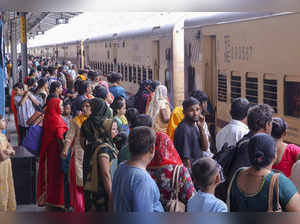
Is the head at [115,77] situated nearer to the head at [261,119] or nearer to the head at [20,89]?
the head at [20,89]

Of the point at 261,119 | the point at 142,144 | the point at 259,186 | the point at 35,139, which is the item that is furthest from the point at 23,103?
the point at 259,186

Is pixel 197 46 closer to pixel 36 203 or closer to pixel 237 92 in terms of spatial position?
pixel 237 92

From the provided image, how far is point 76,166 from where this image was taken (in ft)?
15.9

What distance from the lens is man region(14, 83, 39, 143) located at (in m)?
8.76

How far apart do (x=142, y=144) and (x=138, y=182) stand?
227 mm

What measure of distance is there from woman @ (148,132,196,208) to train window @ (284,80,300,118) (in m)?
2.10

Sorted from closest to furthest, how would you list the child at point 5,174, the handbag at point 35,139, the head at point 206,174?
the head at point 206,174, the child at point 5,174, the handbag at point 35,139

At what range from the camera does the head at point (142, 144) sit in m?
2.58

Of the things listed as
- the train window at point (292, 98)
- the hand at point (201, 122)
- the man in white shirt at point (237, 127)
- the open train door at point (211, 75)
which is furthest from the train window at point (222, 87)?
the man in white shirt at point (237, 127)

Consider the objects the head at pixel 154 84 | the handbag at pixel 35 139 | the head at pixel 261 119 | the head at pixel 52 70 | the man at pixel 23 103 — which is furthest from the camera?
the head at pixel 52 70

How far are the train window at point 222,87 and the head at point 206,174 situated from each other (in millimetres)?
4552

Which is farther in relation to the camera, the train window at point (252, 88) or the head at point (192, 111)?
the train window at point (252, 88)

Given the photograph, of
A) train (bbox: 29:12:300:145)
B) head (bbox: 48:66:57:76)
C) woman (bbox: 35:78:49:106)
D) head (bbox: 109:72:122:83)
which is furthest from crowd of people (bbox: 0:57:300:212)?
head (bbox: 48:66:57:76)
